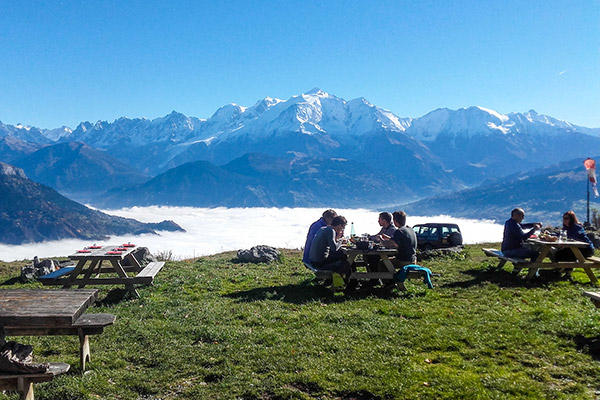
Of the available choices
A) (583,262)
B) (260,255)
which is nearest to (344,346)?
(583,262)

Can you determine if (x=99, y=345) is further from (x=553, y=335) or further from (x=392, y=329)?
(x=553, y=335)

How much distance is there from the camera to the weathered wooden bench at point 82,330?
7.18 m

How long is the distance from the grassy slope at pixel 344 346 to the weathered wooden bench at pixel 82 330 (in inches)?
18.8

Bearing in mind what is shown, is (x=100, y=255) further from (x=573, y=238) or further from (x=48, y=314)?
(x=573, y=238)

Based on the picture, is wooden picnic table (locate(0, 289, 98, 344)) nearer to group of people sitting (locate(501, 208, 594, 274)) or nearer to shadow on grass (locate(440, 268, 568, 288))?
shadow on grass (locate(440, 268, 568, 288))

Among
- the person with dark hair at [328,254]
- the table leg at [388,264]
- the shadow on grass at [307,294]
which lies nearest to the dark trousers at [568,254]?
the shadow on grass at [307,294]

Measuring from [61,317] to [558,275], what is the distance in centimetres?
1472

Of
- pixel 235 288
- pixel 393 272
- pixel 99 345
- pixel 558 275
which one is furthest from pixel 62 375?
pixel 558 275

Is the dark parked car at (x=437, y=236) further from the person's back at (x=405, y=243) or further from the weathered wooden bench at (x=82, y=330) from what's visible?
the weathered wooden bench at (x=82, y=330)

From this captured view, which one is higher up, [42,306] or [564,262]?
[42,306]

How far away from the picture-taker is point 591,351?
7.88 m

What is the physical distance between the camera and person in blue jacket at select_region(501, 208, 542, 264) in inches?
564

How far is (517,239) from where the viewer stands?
47.7 ft

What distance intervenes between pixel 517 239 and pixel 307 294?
290 inches
